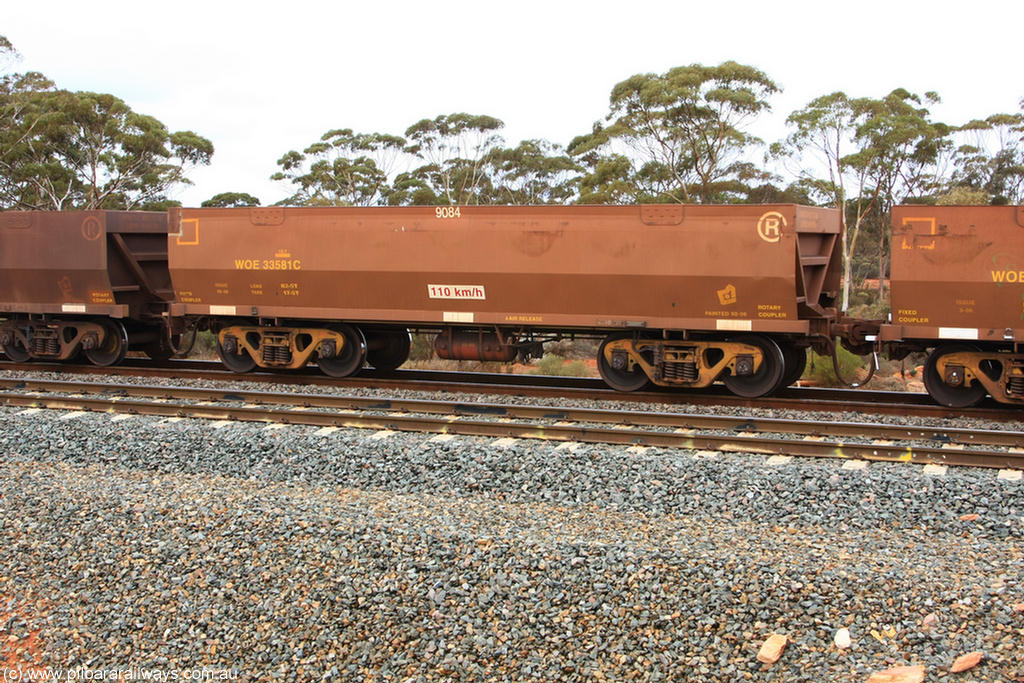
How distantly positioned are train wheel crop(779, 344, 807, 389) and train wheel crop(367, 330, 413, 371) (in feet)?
19.3

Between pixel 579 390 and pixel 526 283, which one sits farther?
pixel 526 283

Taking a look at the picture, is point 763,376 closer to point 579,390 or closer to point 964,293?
point 579,390

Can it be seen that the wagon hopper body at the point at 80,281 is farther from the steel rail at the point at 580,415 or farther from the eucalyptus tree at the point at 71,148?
the eucalyptus tree at the point at 71,148

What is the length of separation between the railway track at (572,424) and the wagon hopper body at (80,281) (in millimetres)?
2866

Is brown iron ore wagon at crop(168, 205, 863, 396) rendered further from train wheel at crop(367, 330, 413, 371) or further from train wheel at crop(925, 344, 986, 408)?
train wheel at crop(925, 344, 986, 408)

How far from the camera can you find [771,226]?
10.6 metres

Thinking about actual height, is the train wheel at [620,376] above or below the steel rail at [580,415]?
above

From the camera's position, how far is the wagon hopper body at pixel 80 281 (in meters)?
14.0

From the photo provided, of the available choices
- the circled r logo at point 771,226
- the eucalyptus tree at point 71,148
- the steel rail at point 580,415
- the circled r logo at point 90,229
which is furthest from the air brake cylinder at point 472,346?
the eucalyptus tree at point 71,148

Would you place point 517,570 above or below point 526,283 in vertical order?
below

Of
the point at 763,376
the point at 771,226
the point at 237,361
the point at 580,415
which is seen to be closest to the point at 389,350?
the point at 237,361

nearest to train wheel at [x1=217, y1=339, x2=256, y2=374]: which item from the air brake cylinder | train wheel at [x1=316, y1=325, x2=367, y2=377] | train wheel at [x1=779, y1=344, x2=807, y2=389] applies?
train wheel at [x1=316, y1=325, x2=367, y2=377]

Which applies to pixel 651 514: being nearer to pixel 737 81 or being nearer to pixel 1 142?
pixel 737 81

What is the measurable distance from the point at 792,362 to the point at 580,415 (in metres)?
3.87
